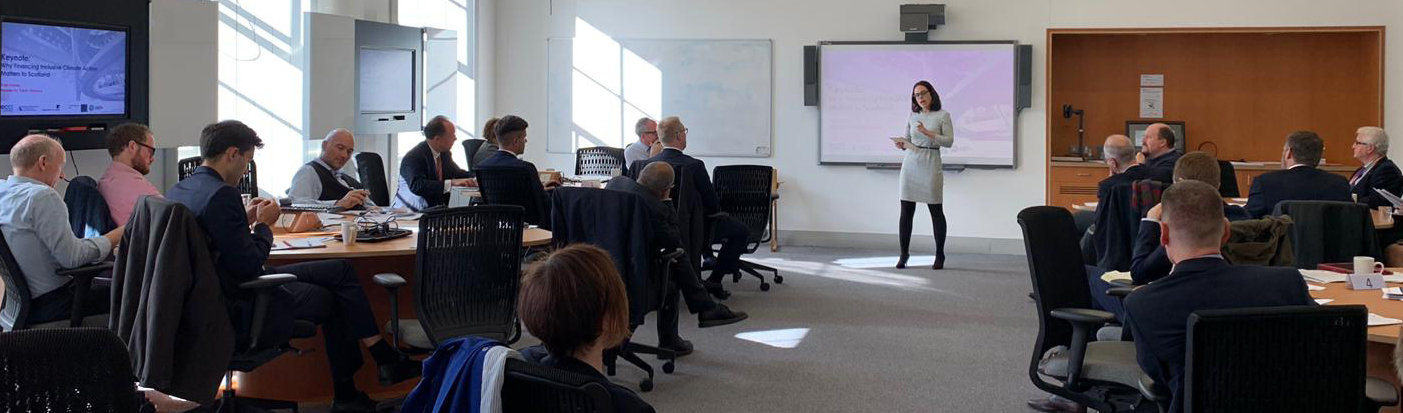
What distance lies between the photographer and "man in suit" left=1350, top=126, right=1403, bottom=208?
7.23 meters

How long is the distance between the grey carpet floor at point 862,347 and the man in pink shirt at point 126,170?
6.49ft

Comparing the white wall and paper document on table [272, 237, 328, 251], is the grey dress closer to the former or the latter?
the white wall

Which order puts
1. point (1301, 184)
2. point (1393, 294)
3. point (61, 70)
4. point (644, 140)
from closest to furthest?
1. point (1393, 294)
2. point (61, 70)
3. point (1301, 184)
4. point (644, 140)

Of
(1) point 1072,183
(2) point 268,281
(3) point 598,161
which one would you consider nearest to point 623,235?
(2) point 268,281

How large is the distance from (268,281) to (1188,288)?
2.86 meters

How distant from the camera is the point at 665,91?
36.6ft

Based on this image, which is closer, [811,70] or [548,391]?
[548,391]

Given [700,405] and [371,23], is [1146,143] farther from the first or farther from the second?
[371,23]

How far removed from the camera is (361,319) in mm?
4852

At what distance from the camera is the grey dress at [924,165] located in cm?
928

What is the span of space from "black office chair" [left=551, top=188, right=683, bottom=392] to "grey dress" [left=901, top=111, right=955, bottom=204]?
4069 mm

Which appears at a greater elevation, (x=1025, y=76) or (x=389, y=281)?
(x=1025, y=76)

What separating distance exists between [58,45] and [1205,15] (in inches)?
322

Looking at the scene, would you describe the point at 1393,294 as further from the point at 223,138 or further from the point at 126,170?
the point at 126,170
